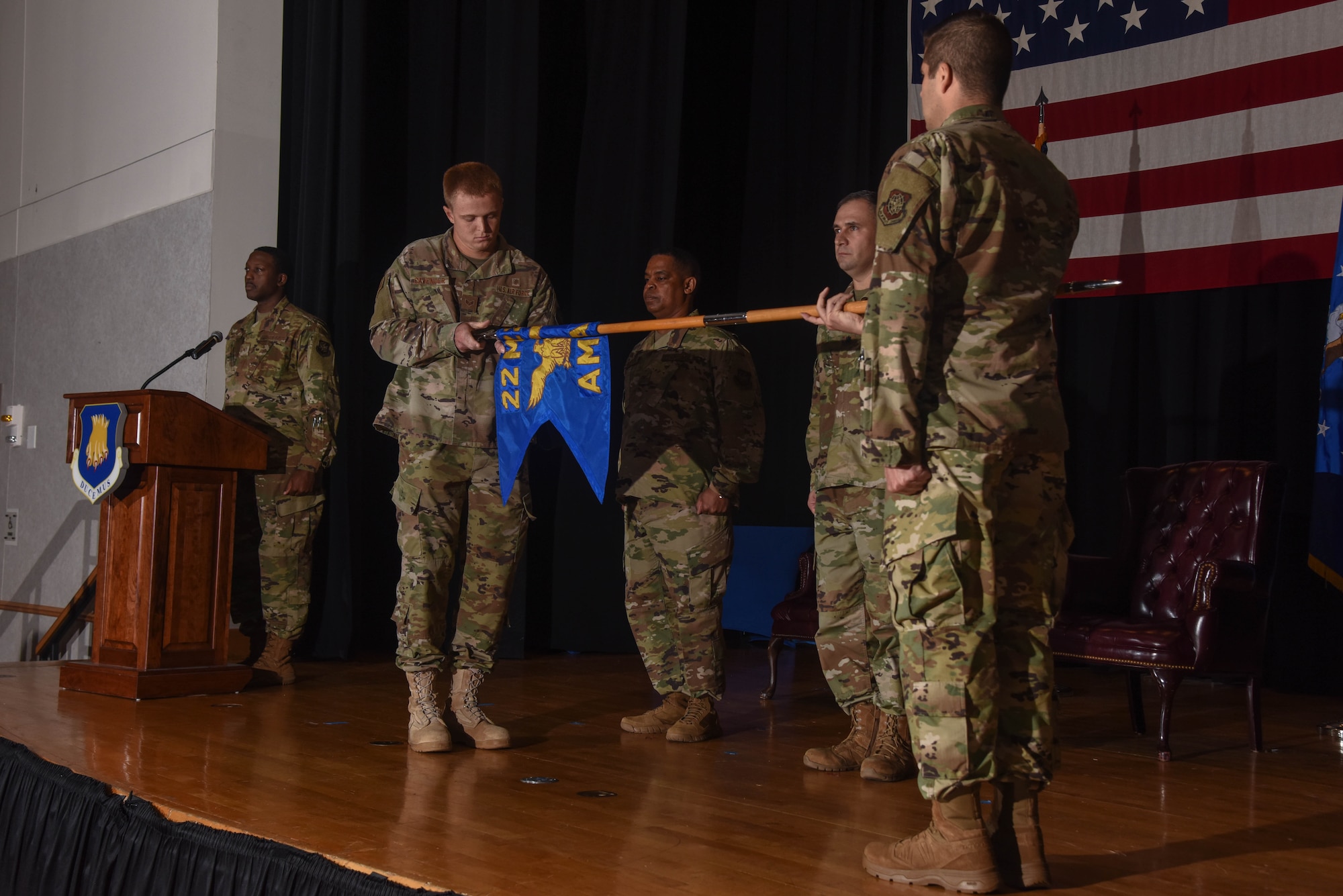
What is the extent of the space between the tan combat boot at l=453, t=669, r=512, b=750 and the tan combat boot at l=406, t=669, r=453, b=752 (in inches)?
2.5

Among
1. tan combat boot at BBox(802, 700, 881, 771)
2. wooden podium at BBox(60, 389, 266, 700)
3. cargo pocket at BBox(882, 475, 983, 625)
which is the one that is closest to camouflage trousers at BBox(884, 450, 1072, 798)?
cargo pocket at BBox(882, 475, 983, 625)

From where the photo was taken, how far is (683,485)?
3461 mm

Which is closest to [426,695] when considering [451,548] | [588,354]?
[451,548]

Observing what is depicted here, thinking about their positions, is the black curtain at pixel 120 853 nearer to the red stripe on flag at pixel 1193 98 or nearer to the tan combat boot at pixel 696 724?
the tan combat boot at pixel 696 724

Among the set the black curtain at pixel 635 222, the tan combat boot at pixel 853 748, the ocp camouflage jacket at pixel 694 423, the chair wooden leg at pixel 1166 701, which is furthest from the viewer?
the black curtain at pixel 635 222

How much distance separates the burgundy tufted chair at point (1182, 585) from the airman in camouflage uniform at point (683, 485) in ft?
3.74

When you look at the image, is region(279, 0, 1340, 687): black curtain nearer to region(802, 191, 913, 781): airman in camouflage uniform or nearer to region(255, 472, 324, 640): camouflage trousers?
region(255, 472, 324, 640): camouflage trousers

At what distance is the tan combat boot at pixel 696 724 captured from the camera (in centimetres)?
338

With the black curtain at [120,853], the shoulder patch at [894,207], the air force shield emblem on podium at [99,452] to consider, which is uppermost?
the shoulder patch at [894,207]

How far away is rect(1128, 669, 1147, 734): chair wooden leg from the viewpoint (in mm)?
3816

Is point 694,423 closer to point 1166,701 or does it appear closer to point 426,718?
point 426,718

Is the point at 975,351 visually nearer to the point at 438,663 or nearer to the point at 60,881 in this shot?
the point at 438,663

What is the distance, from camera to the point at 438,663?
3188 mm

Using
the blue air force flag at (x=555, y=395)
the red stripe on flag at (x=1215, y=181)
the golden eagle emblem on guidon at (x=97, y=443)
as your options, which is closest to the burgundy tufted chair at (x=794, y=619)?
the blue air force flag at (x=555, y=395)
